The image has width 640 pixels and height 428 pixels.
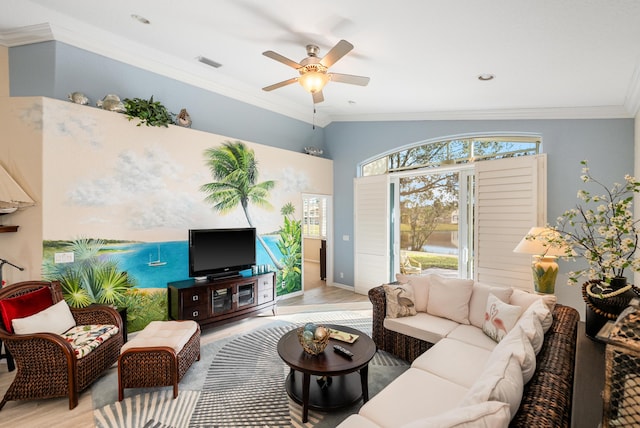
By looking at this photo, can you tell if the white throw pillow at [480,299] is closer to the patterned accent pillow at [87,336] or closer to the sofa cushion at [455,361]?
the sofa cushion at [455,361]

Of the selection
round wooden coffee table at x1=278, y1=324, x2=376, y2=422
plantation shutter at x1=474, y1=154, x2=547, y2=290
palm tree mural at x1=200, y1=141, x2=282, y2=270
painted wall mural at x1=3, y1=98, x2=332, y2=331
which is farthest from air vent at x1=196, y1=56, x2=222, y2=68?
plantation shutter at x1=474, y1=154, x2=547, y2=290

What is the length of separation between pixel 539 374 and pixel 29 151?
467cm

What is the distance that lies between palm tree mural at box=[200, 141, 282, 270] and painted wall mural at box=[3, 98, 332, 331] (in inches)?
0.6

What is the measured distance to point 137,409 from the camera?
2.41 m

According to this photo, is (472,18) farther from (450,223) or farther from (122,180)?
(122,180)

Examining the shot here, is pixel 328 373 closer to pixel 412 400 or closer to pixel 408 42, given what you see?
pixel 412 400

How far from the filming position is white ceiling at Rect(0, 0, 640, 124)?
2.25m

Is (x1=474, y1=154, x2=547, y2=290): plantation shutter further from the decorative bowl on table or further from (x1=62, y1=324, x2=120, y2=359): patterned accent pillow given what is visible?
(x1=62, y1=324, x2=120, y2=359): patterned accent pillow

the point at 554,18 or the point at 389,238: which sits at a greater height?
the point at 554,18

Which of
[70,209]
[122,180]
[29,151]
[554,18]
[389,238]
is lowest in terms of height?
[389,238]

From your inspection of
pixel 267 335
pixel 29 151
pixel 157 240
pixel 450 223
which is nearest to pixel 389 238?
pixel 450 223

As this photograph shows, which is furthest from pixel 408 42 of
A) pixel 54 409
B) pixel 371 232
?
pixel 54 409

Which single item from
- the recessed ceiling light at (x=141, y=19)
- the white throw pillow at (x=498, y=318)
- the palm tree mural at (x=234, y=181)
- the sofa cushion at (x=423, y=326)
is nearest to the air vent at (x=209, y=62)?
the recessed ceiling light at (x=141, y=19)

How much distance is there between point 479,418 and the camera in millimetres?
1023
